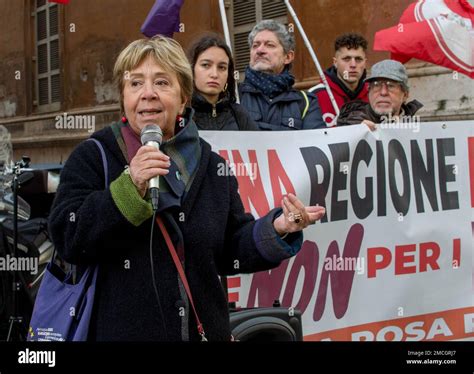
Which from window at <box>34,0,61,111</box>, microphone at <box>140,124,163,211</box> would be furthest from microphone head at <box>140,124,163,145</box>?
window at <box>34,0,61,111</box>

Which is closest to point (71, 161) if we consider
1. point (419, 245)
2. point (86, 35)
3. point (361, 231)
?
point (361, 231)

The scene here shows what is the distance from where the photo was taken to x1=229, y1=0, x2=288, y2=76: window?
10.0 m

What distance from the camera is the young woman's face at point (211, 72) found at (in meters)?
3.88

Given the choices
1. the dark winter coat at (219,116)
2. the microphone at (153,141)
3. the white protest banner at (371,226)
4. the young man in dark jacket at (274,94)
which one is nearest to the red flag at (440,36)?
the white protest banner at (371,226)

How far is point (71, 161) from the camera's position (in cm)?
206

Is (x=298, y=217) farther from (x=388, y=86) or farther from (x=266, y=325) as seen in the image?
(x=388, y=86)

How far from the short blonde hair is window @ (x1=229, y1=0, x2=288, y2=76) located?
7887 mm

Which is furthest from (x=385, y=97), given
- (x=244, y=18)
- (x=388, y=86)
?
(x=244, y=18)

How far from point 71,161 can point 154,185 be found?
30 centimetres

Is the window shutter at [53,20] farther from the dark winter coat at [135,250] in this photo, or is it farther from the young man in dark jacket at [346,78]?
the dark winter coat at [135,250]

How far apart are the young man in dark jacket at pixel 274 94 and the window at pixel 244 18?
533 cm

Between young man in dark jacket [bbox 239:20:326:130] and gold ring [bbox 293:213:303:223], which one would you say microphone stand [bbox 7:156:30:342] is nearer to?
young man in dark jacket [bbox 239:20:326:130]

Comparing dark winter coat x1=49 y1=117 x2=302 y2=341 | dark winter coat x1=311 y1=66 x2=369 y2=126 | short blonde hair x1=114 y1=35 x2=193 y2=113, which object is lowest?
dark winter coat x1=49 y1=117 x2=302 y2=341

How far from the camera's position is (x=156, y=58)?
7.01ft
